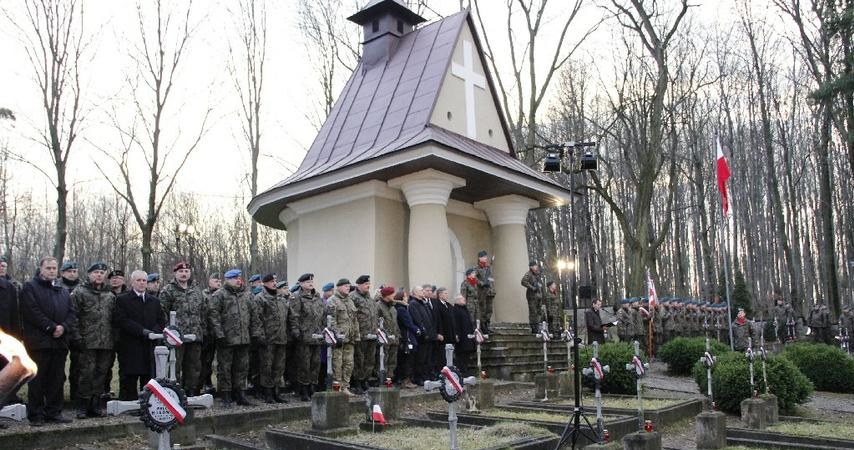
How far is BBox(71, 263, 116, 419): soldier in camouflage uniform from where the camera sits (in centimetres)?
853

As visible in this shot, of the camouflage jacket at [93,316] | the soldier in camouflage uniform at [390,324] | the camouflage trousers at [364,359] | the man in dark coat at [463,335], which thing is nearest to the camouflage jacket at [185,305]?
the camouflage jacket at [93,316]

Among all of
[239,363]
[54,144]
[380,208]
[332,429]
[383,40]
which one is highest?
[383,40]

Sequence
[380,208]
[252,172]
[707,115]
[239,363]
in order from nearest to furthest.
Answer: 1. [239,363]
2. [380,208]
3. [252,172]
4. [707,115]

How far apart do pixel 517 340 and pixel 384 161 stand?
5.15 meters

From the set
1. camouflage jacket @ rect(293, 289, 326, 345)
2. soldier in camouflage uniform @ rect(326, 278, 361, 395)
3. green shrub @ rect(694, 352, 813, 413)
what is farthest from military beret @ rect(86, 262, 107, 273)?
green shrub @ rect(694, 352, 813, 413)

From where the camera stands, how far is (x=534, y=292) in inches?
692

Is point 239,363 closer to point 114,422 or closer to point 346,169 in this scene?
point 114,422

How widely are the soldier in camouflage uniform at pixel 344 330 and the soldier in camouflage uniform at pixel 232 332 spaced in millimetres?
1467

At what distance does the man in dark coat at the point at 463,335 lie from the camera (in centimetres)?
1372

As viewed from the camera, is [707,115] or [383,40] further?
[707,115]

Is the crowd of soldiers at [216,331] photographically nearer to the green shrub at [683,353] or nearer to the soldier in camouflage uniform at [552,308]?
the soldier in camouflage uniform at [552,308]

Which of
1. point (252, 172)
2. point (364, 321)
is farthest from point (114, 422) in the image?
point (252, 172)

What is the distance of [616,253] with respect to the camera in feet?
155

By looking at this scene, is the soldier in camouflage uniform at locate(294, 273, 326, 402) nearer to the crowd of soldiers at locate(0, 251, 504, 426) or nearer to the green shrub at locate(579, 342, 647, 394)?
the crowd of soldiers at locate(0, 251, 504, 426)
